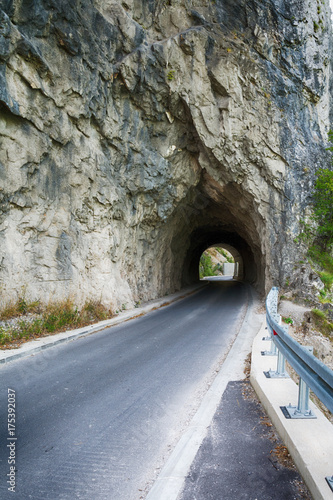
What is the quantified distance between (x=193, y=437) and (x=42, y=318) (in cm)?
718

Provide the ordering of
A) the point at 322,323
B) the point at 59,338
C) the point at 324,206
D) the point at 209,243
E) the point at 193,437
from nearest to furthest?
the point at 193,437 → the point at 59,338 → the point at 322,323 → the point at 324,206 → the point at 209,243

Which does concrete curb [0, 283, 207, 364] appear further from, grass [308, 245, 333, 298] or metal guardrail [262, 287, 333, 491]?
grass [308, 245, 333, 298]

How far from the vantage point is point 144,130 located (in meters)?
15.2

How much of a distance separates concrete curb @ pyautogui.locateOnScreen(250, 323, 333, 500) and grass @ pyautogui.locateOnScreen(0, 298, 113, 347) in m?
6.41

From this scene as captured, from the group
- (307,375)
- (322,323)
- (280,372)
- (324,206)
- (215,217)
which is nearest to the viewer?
(307,375)

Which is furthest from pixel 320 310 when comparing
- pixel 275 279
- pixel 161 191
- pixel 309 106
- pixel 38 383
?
pixel 309 106

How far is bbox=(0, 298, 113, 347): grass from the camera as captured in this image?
827 centimetres

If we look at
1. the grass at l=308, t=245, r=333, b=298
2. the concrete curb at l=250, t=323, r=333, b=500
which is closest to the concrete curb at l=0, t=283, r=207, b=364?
the concrete curb at l=250, t=323, r=333, b=500

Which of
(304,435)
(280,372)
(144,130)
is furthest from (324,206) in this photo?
(304,435)

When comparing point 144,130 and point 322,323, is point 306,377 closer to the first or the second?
point 322,323

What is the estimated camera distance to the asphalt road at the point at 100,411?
2885mm

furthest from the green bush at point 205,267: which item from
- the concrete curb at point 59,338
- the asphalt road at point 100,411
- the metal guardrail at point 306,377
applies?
the metal guardrail at point 306,377

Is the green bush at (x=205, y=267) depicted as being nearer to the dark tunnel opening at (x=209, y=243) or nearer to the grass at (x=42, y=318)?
the dark tunnel opening at (x=209, y=243)

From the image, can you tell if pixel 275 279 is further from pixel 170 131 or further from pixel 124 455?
pixel 124 455
